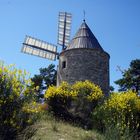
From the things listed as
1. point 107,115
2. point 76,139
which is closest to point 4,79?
point 76,139

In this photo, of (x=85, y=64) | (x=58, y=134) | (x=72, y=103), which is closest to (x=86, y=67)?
(x=85, y=64)

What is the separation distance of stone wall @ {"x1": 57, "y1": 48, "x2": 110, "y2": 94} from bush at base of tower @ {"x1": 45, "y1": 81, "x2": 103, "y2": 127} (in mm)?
4252

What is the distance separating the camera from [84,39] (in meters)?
23.4

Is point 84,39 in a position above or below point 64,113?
above

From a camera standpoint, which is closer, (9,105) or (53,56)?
(9,105)

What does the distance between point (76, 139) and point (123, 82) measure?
56.2ft

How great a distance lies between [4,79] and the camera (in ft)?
31.0

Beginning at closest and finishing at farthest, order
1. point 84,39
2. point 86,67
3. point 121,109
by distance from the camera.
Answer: point 121,109
point 86,67
point 84,39

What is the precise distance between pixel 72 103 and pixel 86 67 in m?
4.86

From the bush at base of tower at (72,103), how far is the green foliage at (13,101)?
7173mm

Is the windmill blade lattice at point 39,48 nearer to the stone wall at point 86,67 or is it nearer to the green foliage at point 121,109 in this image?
the stone wall at point 86,67

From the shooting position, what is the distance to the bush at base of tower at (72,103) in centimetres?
1670

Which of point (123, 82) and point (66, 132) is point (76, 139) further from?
point (123, 82)

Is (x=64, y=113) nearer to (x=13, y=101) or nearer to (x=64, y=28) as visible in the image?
(x=13, y=101)
